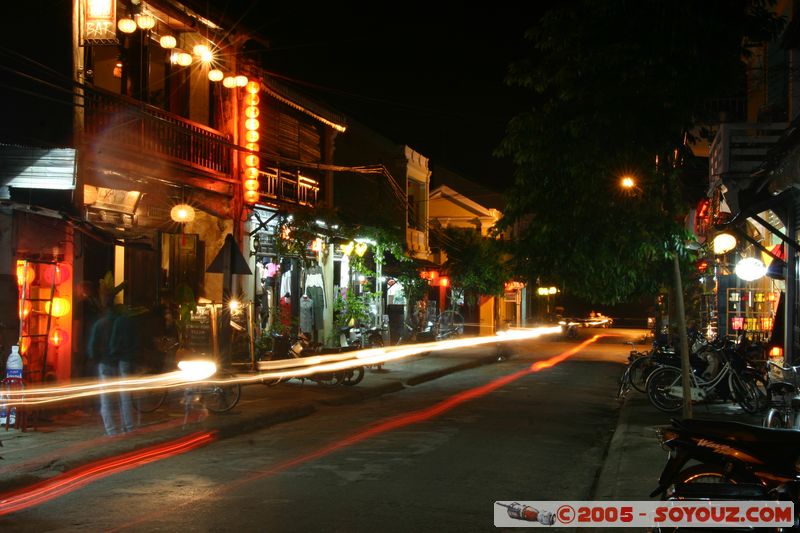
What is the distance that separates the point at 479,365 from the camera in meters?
27.9

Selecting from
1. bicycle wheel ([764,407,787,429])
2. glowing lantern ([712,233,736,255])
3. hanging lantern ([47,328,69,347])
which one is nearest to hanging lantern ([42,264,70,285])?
hanging lantern ([47,328,69,347])

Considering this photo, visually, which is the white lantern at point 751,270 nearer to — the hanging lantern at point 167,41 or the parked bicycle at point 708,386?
the parked bicycle at point 708,386

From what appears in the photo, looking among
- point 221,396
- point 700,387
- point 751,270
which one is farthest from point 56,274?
point 751,270

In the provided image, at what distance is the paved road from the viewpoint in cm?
755

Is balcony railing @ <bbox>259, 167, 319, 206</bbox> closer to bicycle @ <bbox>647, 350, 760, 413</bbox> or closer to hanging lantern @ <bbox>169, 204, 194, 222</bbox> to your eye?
hanging lantern @ <bbox>169, 204, 194, 222</bbox>

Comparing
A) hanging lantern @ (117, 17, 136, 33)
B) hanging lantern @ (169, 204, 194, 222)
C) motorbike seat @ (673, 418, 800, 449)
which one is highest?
hanging lantern @ (117, 17, 136, 33)

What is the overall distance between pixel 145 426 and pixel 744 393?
35.3 feet

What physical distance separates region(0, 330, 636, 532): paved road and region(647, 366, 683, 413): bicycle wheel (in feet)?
3.30

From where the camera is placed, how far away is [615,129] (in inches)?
390

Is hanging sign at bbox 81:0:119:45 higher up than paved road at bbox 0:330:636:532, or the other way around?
hanging sign at bbox 81:0:119:45

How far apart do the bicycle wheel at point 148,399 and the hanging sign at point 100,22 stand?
646 centimetres

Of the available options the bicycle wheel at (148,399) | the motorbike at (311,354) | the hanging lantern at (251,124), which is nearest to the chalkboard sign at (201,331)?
the bicycle wheel at (148,399)

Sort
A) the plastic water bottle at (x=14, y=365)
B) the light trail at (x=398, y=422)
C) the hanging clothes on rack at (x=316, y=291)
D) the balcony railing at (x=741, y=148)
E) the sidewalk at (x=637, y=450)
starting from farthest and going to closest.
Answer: the hanging clothes on rack at (x=316, y=291), the balcony railing at (x=741, y=148), the plastic water bottle at (x=14, y=365), the light trail at (x=398, y=422), the sidewalk at (x=637, y=450)

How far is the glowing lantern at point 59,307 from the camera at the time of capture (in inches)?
572
